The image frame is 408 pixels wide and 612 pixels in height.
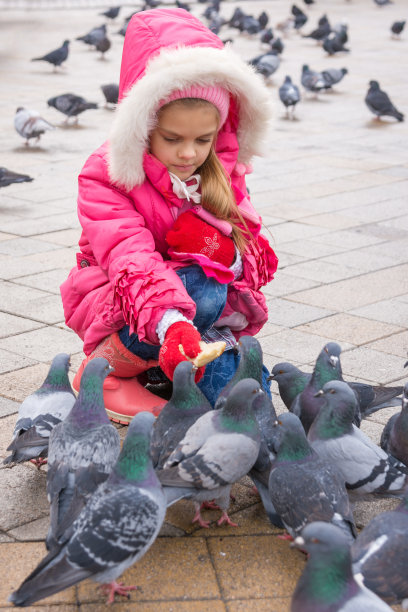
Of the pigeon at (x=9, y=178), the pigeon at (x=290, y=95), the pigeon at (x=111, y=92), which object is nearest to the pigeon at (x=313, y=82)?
the pigeon at (x=290, y=95)

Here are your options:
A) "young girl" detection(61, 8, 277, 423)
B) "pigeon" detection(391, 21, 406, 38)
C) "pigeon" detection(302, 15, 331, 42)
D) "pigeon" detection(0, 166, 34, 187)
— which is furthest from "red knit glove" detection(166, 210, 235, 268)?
"pigeon" detection(391, 21, 406, 38)

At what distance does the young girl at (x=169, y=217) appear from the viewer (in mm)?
3412

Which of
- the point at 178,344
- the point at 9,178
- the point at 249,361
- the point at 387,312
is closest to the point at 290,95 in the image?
the point at 9,178

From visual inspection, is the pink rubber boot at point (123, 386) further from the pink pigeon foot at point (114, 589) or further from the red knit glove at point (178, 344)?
the pink pigeon foot at point (114, 589)

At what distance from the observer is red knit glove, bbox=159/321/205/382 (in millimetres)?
3172

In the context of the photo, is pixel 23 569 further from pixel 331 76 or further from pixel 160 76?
pixel 331 76

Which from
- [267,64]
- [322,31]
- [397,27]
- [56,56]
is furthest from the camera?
[397,27]

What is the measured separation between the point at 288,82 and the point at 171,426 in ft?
34.6

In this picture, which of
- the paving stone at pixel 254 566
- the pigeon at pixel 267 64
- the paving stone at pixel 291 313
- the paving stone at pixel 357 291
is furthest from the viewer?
Result: the pigeon at pixel 267 64

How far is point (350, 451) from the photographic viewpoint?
3096mm

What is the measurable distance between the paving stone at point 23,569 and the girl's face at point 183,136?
1713 mm

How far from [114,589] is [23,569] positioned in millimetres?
341

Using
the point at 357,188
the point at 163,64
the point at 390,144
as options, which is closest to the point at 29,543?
the point at 163,64

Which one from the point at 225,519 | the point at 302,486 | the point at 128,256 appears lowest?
the point at 225,519
